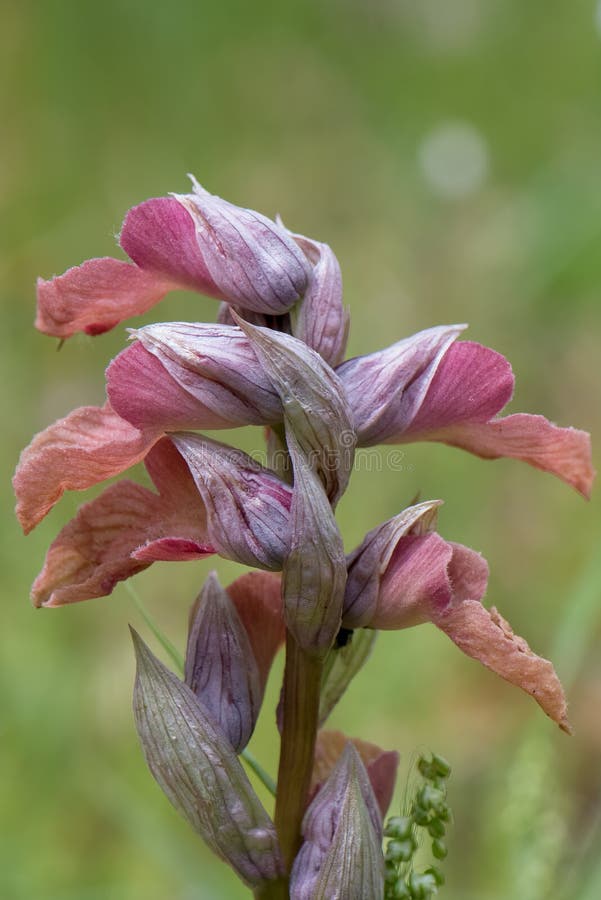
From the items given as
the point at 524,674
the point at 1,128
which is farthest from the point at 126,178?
the point at 524,674

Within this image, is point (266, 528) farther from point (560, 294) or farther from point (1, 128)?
point (1, 128)

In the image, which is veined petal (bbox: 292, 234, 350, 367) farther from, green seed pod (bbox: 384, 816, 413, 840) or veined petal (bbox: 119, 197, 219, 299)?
green seed pod (bbox: 384, 816, 413, 840)

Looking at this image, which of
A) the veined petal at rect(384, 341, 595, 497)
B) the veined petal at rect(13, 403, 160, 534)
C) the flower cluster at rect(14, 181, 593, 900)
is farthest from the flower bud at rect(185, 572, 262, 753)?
the veined petal at rect(384, 341, 595, 497)

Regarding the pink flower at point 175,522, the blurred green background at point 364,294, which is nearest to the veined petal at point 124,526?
the pink flower at point 175,522

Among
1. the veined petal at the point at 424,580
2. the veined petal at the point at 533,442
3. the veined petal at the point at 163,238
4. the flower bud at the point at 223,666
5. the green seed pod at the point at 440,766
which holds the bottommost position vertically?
the green seed pod at the point at 440,766

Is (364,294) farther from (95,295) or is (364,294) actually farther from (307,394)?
(307,394)

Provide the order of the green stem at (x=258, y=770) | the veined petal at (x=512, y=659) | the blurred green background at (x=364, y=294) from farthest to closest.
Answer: the blurred green background at (x=364, y=294) → the green stem at (x=258, y=770) → the veined petal at (x=512, y=659)

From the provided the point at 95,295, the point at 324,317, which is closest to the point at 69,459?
the point at 95,295

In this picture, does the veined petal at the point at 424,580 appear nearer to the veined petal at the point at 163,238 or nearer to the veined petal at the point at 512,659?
the veined petal at the point at 512,659
